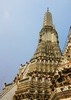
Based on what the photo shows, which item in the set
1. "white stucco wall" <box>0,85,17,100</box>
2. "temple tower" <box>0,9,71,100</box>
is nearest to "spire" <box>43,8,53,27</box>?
"temple tower" <box>0,9,71,100</box>

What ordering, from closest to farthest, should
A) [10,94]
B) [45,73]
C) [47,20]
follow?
[10,94] → [45,73] → [47,20]

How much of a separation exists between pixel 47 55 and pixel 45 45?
3.77 m

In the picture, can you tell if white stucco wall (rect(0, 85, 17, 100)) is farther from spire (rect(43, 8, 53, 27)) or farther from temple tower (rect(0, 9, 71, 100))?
spire (rect(43, 8, 53, 27))

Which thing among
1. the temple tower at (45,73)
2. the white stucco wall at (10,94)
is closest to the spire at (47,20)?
the temple tower at (45,73)

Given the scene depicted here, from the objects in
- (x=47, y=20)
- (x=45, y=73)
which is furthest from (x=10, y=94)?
(x=47, y=20)

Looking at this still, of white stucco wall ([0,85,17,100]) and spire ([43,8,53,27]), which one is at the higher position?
spire ([43,8,53,27])

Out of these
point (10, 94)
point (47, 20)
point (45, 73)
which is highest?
point (47, 20)

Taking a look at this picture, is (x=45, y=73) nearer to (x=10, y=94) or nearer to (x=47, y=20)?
(x=10, y=94)

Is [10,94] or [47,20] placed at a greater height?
[47,20]

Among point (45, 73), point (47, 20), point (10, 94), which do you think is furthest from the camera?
point (47, 20)

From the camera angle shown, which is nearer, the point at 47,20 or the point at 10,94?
the point at 10,94

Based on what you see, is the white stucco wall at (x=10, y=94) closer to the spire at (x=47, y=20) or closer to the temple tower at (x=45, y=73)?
the temple tower at (x=45, y=73)

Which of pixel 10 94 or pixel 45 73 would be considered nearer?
pixel 10 94

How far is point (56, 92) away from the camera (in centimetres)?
1688
